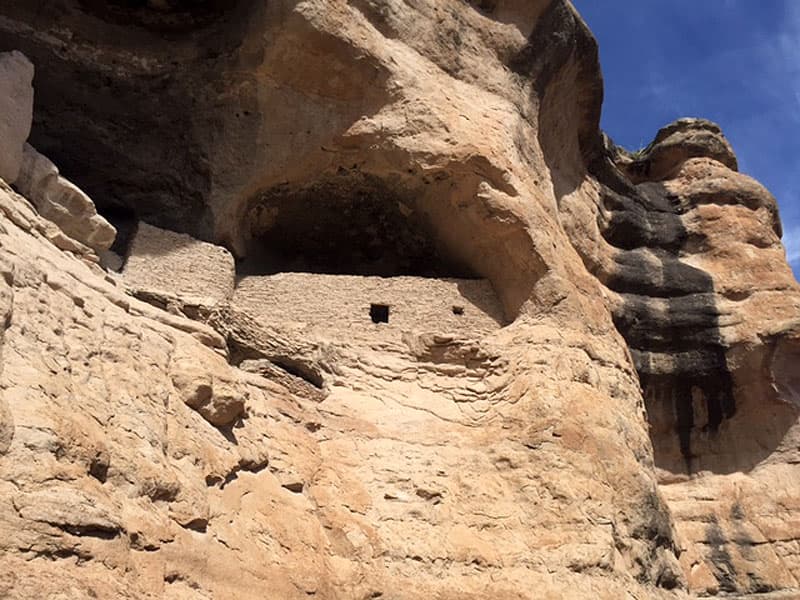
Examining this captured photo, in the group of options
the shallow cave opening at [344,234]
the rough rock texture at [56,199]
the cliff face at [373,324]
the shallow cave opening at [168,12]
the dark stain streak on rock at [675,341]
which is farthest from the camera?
the dark stain streak on rock at [675,341]

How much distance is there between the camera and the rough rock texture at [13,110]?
621cm

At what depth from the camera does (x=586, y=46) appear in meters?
11.2

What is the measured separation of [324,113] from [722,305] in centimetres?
574

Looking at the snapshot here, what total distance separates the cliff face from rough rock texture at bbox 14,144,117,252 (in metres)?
0.03

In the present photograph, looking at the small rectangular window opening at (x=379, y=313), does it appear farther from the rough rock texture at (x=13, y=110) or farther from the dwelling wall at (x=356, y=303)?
the rough rock texture at (x=13, y=110)

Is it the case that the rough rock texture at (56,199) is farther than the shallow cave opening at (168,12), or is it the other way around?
the shallow cave opening at (168,12)

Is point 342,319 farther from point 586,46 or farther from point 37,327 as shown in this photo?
point 586,46

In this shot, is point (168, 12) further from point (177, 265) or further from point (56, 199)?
point (56, 199)

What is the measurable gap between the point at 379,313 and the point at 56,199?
3.11 meters

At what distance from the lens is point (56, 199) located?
21.4 feet

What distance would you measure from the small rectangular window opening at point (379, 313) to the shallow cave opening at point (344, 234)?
1.40m

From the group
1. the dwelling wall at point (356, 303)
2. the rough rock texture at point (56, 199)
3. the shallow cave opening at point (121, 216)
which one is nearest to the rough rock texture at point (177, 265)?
the dwelling wall at point (356, 303)

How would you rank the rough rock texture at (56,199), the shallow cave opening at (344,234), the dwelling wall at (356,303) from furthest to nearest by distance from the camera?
the shallow cave opening at (344,234) → the dwelling wall at (356,303) → the rough rock texture at (56,199)

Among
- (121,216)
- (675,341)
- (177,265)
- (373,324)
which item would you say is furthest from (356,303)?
(675,341)
